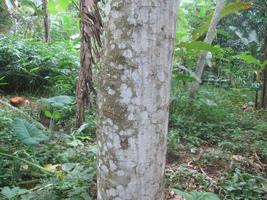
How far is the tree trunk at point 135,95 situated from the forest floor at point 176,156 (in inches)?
17.7

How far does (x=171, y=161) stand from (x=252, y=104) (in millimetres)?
3077

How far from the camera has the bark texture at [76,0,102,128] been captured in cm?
340

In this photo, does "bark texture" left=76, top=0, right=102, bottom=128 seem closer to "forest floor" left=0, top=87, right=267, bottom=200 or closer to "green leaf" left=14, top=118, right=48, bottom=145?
"forest floor" left=0, top=87, right=267, bottom=200

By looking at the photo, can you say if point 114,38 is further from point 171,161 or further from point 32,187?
point 171,161

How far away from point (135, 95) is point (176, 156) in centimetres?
191

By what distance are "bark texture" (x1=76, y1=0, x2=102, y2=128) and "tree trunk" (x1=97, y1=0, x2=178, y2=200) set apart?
1835 millimetres

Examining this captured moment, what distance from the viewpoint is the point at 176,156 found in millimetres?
3375

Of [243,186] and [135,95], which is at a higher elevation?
[135,95]

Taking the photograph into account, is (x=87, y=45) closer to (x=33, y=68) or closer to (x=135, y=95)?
(x=33, y=68)

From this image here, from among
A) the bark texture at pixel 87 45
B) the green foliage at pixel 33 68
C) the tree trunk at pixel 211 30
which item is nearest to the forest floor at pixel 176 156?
the bark texture at pixel 87 45

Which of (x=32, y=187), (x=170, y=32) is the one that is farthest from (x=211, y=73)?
(x=170, y=32)

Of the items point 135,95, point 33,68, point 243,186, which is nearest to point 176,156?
point 243,186

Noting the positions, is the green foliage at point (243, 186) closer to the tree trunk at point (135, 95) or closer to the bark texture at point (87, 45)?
the tree trunk at point (135, 95)

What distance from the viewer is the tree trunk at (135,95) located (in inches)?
61.1
